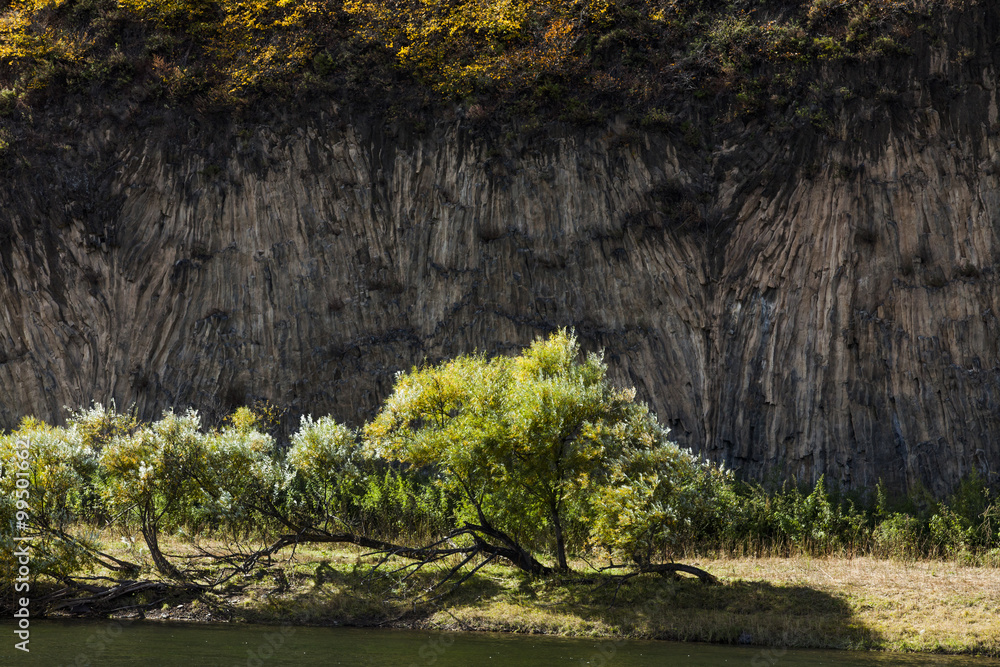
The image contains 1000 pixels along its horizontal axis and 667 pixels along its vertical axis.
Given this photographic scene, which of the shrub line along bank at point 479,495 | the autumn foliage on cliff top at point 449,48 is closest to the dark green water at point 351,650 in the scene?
the shrub line along bank at point 479,495

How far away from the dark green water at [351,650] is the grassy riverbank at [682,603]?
0.53 m

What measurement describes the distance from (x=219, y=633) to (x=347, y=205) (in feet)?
46.2

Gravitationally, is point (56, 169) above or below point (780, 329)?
above

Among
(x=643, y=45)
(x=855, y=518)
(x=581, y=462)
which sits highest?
(x=643, y=45)

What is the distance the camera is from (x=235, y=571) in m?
17.3

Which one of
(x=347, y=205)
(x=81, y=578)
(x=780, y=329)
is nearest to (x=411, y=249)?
(x=347, y=205)

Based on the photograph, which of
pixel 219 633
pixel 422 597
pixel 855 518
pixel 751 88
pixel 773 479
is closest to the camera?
pixel 219 633

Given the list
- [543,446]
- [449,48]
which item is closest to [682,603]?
[543,446]

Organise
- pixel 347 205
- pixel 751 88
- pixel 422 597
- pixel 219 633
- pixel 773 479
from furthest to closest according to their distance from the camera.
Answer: pixel 347 205 → pixel 751 88 → pixel 773 479 → pixel 422 597 → pixel 219 633

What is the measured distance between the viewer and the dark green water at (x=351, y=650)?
42.0 ft

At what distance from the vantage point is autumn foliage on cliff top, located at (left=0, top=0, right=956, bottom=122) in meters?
24.6

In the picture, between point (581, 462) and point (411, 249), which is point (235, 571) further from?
point (411, 249)

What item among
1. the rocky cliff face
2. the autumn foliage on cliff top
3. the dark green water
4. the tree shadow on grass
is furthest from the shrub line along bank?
the autumn foliage on cliff top

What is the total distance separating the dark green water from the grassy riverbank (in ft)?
1.72
